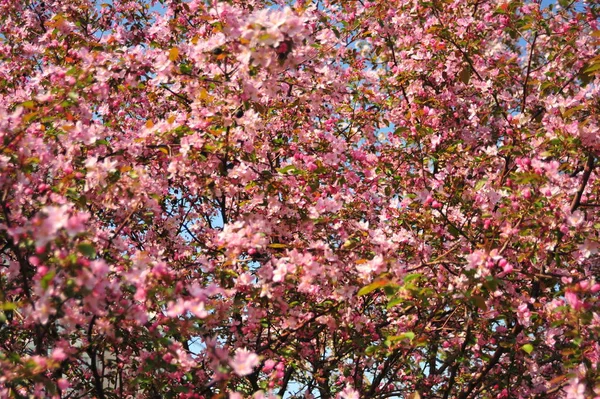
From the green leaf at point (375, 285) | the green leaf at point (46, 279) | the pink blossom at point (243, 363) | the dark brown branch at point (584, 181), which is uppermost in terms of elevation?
the dark brown branch at point (584, 181)

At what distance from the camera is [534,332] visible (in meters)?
4.19

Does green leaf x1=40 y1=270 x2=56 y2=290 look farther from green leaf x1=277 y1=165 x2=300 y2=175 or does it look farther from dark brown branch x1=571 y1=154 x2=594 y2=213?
dark brown branch x1=571 y1=154 x2=594 y2=213

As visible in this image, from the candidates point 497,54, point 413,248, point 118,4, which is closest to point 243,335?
point 413,248

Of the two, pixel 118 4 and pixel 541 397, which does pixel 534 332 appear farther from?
pixel 118 4

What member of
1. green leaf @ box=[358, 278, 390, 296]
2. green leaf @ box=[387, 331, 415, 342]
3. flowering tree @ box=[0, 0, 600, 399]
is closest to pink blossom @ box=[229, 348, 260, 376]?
flowering tree @ box=[0, 0, 600, 399]

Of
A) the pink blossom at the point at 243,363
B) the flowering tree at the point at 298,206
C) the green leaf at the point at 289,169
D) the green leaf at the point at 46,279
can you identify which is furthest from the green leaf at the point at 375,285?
the green leaf at the point at 46,279

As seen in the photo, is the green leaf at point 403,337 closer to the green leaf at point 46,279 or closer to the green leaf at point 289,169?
the green leaf at point 289,169

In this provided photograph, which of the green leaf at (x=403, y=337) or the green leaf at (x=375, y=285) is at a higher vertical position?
the green leaf at (x=375, y=285)

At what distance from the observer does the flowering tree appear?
3207mm

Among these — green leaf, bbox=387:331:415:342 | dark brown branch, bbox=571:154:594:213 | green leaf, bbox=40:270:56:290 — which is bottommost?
green leaf, bbox=387:331:415:342

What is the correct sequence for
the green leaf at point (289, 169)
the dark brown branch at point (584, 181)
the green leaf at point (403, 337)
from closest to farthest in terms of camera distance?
the green leaf at point (403, 337), the dark brown branch at point (584, 181), the green leaf at point (289, 169)

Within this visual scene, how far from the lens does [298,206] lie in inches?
172

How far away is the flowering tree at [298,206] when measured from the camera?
10.5 ft

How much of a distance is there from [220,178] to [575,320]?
255 centimetres
